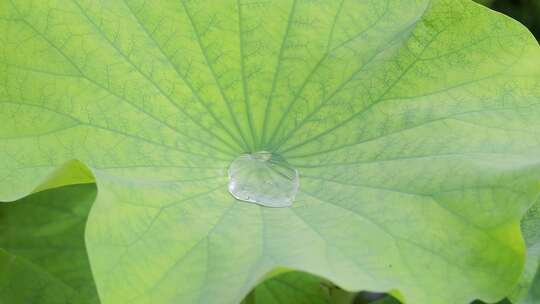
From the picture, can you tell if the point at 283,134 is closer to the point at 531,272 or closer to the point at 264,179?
the point at 264,179

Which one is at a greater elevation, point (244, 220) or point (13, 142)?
point (13, 142)

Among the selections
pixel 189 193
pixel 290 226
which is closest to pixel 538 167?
pixel 290 226

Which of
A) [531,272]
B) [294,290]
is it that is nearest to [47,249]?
[294,290]

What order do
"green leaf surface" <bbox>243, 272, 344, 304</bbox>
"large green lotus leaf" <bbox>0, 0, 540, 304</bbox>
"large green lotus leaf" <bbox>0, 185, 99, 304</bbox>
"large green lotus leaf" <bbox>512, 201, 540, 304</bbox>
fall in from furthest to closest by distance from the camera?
1. "green leaf surface" <bbox>243, 272, 344, 304</bbox>
2. "large green lotus leaf" <bbox>0, 185, 99, 304</bbox>
3. "large green lotus leaf" <bbox>512, 201, 540, 304</bbox>
4. "large green lotus leaf" <bbox>0, 0, 540, 304</bbox>

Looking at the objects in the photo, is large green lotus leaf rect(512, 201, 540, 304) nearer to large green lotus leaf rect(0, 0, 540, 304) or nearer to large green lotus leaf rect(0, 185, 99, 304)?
large green lotus leaf rect(0, 0, 540, 304)

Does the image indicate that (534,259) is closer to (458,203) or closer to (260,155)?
(458,203)

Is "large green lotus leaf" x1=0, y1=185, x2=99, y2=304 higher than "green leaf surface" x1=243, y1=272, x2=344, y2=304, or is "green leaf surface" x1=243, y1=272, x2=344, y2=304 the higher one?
"large green lotus leaf" x1=0, y1=185, x2=99, y2=304

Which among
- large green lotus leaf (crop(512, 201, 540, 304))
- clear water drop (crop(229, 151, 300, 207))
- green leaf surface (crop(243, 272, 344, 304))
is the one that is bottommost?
green leaf surface (crop(243, 272, 344, 304))

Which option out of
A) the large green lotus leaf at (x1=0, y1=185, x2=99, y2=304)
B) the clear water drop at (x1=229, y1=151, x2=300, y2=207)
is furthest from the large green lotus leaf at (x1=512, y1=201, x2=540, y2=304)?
the large green lotus leaf at (x1=0, y1=185, x2=99, y2=304)
